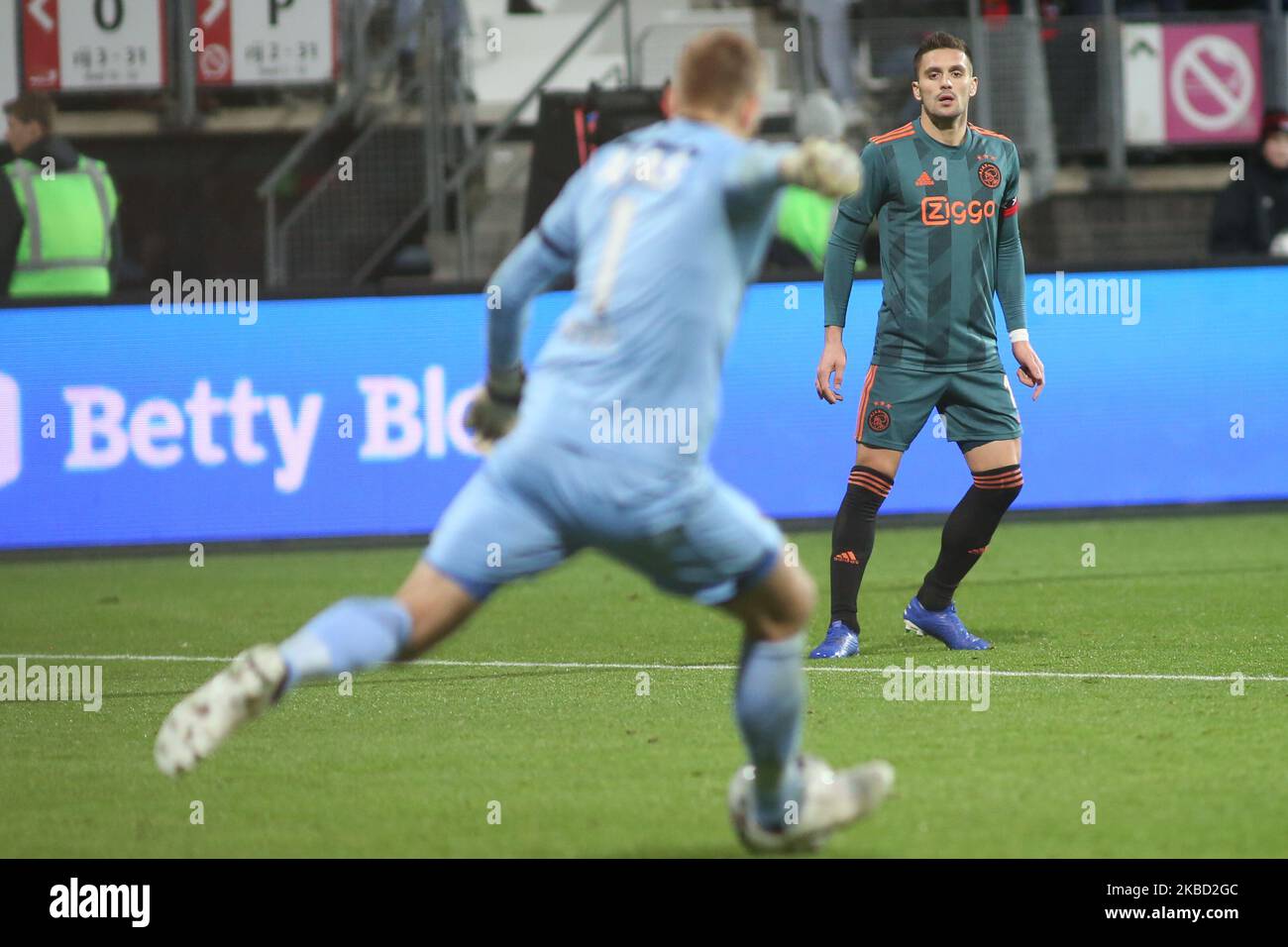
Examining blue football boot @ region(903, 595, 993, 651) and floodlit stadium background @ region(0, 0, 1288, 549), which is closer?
blue football boot @ region(903, 595, 993, 651)

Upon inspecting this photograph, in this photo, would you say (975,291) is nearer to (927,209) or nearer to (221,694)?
(927,209)

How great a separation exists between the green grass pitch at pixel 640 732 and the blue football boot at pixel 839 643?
0.32 ft

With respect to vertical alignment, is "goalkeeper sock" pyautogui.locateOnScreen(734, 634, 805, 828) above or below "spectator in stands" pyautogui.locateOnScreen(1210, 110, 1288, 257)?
below

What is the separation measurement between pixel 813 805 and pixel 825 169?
1506mm

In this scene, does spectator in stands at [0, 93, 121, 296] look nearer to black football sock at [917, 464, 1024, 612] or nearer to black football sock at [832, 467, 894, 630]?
black football sock at [832, 467, 894, 630]

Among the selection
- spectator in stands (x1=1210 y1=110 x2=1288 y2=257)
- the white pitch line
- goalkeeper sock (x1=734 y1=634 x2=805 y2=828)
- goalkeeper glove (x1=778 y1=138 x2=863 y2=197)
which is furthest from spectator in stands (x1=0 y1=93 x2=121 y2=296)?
goalkeeper glove (x1=778 y1=138 x2=863 y2=197)

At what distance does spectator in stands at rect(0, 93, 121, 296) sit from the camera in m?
12.6

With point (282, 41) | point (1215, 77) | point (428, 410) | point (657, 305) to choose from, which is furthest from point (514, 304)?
point (1215, 77)

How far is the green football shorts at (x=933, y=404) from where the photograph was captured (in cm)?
790

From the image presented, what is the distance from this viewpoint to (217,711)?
423 cm

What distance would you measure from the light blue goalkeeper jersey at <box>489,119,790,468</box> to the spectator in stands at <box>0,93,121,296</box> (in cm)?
890

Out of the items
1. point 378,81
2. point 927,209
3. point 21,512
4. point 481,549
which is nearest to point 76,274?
point 21,512

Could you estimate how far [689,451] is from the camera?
4367 mm
